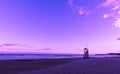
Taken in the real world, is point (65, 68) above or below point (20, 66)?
below

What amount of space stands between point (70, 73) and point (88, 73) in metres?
1.35

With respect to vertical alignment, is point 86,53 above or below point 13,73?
above

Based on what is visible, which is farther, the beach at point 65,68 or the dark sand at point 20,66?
the dark sand at point 20,66

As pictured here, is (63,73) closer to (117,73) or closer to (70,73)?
(70,73)

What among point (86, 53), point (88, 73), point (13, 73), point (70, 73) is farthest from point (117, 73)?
point (86, 53)

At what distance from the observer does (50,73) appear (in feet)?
53.4

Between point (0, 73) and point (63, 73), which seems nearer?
point (63, 73)

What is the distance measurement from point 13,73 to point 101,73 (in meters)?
7.54

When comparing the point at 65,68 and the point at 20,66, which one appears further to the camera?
the point at 20,66

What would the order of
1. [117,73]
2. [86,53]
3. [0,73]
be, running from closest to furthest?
1. [117,73]
2. [0,73]
3. [86,53]

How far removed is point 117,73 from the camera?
1548 centimetres

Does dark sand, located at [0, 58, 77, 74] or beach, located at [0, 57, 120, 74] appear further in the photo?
dark sand, located at [0, 58, 77, 74]

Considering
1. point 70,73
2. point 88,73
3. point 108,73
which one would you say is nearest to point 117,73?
point 108,73

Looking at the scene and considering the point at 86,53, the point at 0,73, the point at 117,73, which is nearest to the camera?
the point at 117,73
